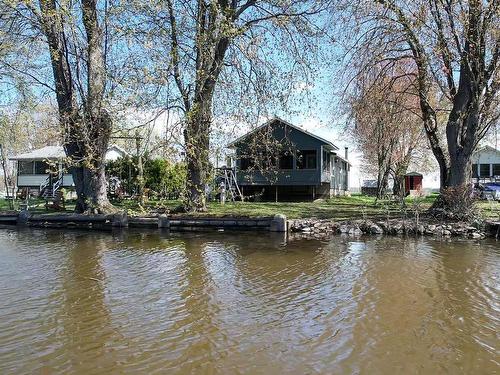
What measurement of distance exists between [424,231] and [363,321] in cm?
1016

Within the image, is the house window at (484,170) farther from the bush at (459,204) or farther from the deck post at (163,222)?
the deck post at (163,222)

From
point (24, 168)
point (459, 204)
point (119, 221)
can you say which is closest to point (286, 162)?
point (119, 221)

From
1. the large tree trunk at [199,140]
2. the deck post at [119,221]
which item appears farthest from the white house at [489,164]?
the large tree trunk at [199,140]

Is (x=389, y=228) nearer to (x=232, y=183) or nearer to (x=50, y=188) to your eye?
(x=232, y=183)

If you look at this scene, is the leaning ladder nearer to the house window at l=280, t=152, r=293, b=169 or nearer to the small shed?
the house window at l=280, t=152, r=293, b=169

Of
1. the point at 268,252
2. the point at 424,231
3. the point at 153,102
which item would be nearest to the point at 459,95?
the point at 424,231

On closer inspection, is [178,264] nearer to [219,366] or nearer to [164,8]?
[219,366]

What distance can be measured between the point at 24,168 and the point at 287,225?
93.9 ft

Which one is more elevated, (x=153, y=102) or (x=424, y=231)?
(x=153, y=102)

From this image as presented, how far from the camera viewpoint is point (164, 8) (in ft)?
46.0

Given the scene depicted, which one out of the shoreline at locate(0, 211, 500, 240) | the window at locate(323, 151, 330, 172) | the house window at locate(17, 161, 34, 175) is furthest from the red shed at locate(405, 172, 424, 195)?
the house window at locate(17, 161, 34, 175)

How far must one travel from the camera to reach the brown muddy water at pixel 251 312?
16.0 feet

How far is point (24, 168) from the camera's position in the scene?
37.2 metres

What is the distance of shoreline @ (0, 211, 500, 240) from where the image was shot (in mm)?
15297
